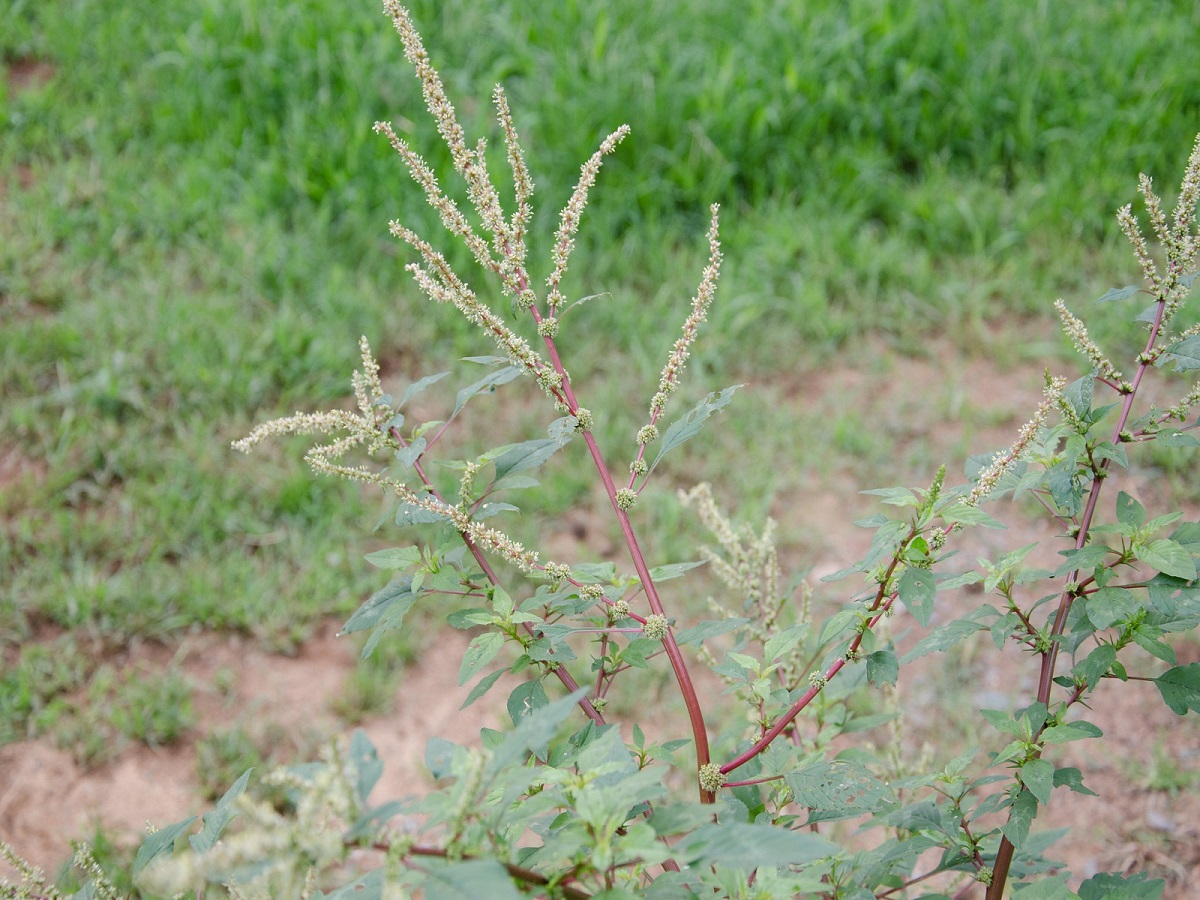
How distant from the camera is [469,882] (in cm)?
81

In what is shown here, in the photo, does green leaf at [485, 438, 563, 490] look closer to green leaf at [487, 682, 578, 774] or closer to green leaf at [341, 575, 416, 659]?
green leaf at [341, 575, 416, 659]

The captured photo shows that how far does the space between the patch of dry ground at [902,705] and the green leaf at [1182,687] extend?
104 centimetres

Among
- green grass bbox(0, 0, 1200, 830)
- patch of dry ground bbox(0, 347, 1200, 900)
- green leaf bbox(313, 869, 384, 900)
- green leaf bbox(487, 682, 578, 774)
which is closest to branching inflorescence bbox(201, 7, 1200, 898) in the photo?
green leaf bbox(313, 869, 384, 900)

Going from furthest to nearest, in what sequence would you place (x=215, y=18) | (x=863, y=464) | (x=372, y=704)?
(x=215, y=18)
(x=863, y=464)
(x=372, y=704)

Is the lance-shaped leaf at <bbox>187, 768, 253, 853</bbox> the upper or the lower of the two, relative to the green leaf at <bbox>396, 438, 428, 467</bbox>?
lower

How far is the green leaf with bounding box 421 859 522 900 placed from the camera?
0.80m

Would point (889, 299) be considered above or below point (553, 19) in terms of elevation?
below

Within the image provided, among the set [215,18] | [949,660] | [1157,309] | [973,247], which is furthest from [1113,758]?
[215,18]

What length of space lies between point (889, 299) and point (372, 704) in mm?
2310

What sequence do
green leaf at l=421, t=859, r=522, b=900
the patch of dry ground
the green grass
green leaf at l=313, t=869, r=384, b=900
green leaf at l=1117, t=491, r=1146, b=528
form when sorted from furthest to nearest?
the green grass < the patch of dry ground < green leaf at l=1117, t=491, r=1146, b=528 < green leaf at l=313, t=869, r=384, b=900 < green leaf at l=421, t=859, r=522, b=900

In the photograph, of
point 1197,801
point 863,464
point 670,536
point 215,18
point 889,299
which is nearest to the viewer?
point 1197,801

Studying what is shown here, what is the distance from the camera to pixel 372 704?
9.34 ft

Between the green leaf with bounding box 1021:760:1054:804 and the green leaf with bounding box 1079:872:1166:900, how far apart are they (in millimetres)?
135

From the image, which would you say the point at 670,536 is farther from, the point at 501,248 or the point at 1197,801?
the point at 501,248
